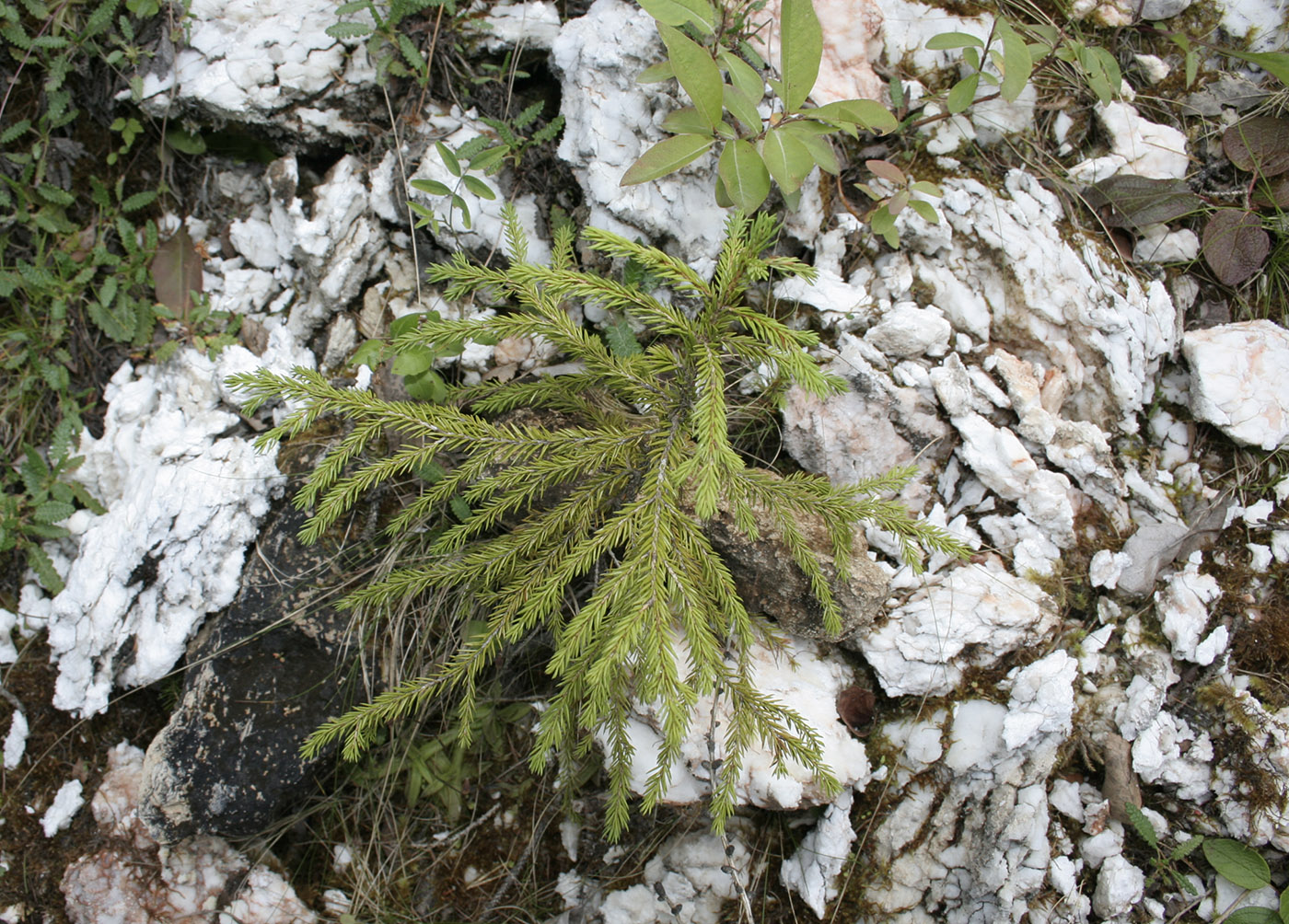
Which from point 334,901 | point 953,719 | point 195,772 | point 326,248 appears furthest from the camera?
point 326,248

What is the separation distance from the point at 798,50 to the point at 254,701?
9.13 feet

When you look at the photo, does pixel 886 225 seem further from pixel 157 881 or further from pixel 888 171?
pixel 157 881

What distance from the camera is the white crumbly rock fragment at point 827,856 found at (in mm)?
2223

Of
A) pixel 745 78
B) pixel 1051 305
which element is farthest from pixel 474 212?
pixel 1051 305

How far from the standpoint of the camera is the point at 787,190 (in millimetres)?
2086

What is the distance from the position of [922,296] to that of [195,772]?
9.91ft

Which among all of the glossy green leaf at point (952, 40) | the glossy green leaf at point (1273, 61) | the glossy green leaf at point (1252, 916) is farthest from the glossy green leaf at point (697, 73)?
the glossy green leaf at point (1252, 916)

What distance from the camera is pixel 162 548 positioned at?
2.58m

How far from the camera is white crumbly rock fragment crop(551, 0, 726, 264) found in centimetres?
249

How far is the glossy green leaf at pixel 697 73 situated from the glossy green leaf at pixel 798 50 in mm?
250

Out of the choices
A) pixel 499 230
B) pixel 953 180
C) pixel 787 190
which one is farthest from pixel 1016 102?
pixel 499 230

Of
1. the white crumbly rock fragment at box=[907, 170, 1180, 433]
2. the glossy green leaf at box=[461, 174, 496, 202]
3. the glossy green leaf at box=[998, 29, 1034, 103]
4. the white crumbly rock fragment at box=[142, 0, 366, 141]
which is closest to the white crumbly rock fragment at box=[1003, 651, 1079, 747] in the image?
the white crumbly rock fragment at box=[907, 170, 1180, 433]

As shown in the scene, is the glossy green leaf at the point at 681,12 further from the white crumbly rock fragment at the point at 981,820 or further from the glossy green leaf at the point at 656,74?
the white crumbly rock fragment at the point at 981,820

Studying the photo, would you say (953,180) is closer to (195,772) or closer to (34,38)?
(195,772)
